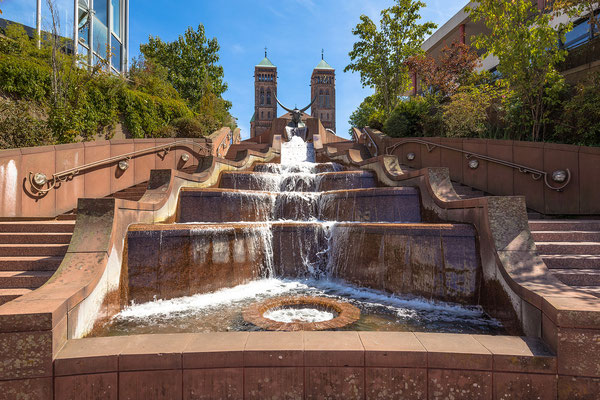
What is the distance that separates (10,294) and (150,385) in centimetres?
302

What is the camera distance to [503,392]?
10.6 feet

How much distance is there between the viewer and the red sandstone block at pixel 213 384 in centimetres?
323

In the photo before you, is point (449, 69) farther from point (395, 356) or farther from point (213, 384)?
point (213, 384)

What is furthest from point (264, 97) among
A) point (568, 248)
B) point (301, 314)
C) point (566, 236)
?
point (301, 314)

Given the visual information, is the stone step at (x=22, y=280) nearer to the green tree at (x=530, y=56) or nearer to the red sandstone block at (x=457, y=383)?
the red sandstone block at (x=457, y=383)

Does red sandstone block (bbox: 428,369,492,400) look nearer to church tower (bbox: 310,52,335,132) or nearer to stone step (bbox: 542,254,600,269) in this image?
stone step (bbox: 542,254,600,269)

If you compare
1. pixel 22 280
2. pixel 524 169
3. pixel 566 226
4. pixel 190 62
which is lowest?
pixel 22 280

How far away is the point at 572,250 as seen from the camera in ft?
19.8

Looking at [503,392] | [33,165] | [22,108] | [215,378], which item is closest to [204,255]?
[215,378]

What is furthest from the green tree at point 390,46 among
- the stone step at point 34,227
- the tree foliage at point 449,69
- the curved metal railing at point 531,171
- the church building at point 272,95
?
the church building at point 272,95

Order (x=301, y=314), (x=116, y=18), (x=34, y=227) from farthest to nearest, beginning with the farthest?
(x=116, y=18)
(x=34, y=227)
(x=301, y=314)

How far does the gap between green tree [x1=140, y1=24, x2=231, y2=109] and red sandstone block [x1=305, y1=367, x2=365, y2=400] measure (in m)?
30.4

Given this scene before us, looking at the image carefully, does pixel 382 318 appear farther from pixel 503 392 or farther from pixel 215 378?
pixel 215 378

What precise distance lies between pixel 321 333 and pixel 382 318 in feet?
5.77
